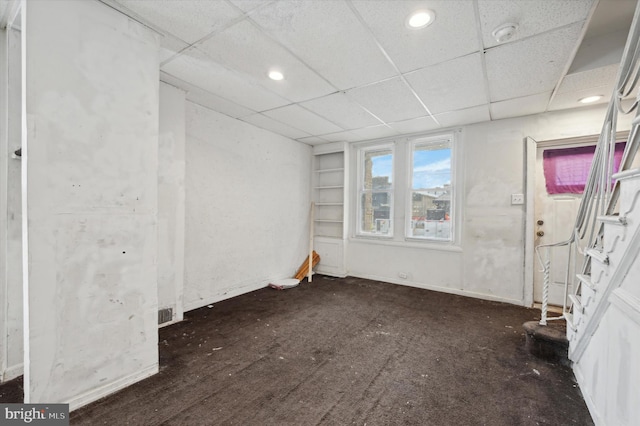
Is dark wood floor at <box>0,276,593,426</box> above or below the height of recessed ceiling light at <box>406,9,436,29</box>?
below

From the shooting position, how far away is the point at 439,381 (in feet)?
6.57

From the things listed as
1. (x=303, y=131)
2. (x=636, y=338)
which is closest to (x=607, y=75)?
(x=636, y=338)

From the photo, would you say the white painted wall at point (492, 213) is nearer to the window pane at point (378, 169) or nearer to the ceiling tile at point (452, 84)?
the ceiling tile at point (452, 84)

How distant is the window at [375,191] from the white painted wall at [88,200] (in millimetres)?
3781

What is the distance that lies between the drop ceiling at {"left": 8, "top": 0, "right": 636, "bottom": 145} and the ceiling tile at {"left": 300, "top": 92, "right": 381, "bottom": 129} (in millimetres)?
27

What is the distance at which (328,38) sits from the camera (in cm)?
204

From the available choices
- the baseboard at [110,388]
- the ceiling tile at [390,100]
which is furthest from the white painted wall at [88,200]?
the ceiling tile at [390,100]

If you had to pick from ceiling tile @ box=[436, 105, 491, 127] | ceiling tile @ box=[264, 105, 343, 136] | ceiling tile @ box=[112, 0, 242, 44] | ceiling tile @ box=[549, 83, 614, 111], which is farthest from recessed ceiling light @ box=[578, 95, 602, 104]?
ceiling tile @ box=[112, 0, 242, 44]

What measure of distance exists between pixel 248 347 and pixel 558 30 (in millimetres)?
3568

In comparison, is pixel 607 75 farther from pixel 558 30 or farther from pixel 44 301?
pixel 44 301

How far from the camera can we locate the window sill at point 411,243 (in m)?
4.19

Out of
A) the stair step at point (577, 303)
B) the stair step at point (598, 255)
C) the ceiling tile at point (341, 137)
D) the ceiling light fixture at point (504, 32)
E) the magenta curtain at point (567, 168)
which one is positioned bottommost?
the stair step at point (577, 303)

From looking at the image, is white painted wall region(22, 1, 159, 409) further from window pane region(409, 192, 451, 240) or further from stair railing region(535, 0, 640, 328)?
window pane region(409, 192, 451, 240)

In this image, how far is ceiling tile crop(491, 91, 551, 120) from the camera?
10.0ft
